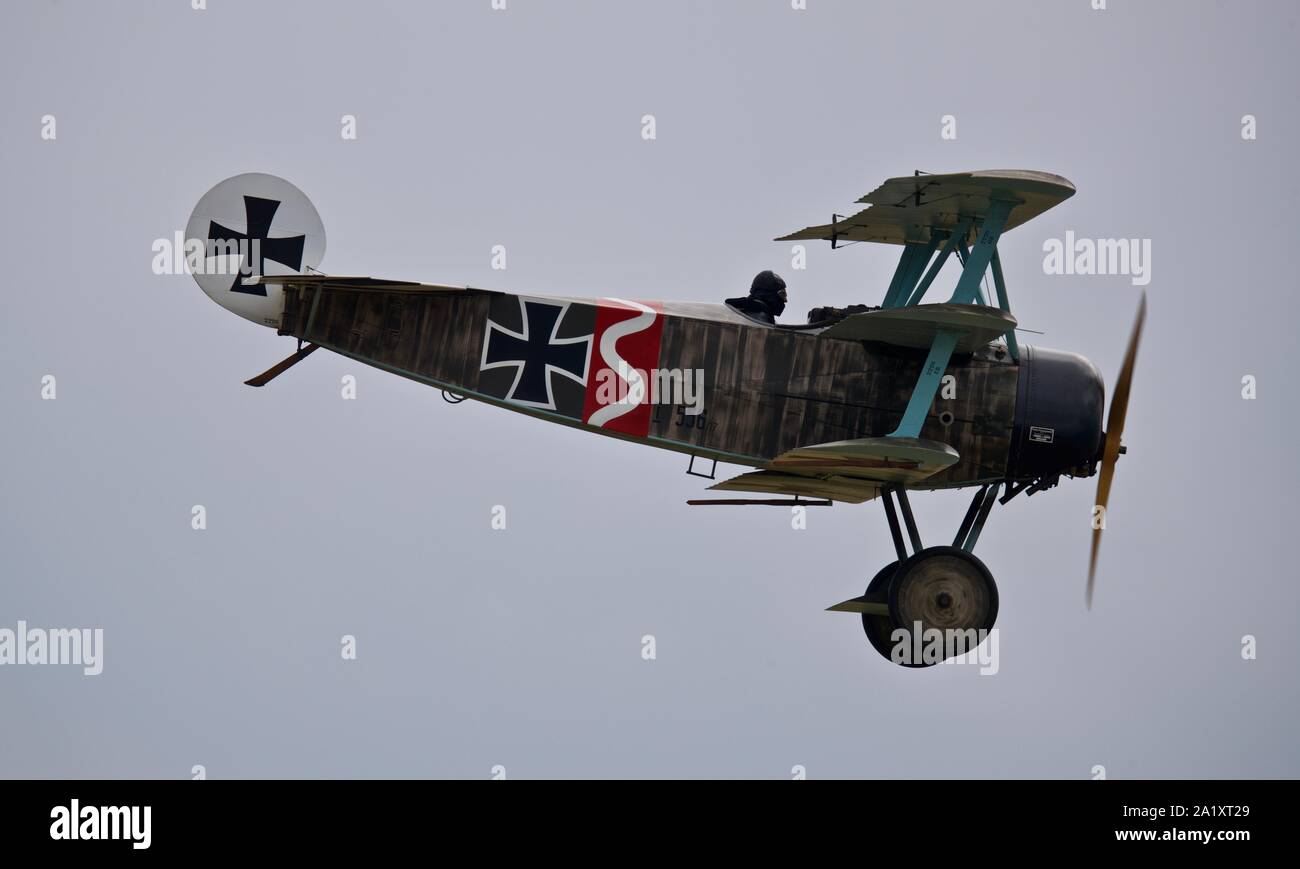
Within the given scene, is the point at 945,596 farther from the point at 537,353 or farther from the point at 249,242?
the point at 249,242

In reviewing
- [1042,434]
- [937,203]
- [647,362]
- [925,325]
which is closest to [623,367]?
[647,362]

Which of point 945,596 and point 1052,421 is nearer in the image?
point 945,596

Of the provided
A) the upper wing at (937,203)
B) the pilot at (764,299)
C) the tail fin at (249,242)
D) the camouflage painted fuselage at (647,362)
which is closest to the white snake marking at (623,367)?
the camouflage painted fuselage at (647,362)

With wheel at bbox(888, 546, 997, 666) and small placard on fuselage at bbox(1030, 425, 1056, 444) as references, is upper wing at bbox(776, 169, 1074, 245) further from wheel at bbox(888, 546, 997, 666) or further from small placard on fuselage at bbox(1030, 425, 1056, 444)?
wheel at bbox(888, 546, 997, 666)

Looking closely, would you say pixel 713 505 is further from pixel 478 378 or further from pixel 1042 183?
pixel 1042 183

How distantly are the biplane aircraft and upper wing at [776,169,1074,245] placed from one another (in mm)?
34

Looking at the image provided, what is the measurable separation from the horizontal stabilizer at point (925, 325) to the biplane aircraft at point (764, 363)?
0.02 m

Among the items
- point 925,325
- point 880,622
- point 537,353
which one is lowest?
point 880,622

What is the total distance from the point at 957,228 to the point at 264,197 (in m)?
6.96

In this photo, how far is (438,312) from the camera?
67.9 ft

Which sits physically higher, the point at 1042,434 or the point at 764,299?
the point at 764,299

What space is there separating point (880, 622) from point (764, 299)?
12.1 ft

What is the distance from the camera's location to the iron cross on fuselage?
20.6m

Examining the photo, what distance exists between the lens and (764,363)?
20938 mm
